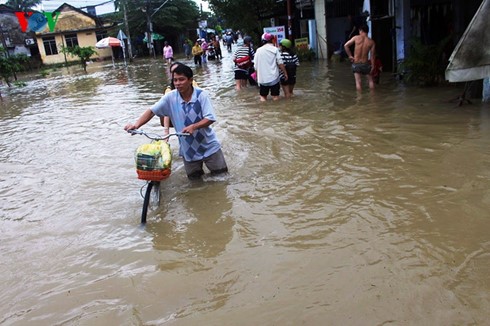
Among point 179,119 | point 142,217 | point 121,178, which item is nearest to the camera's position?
point 142,217

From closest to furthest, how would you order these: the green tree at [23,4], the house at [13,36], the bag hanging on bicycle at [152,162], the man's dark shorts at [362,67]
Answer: the bag hanging on bicycle at [152,162] → the man's dark shorts at [362,67] → the house at [13,36] → the green tree at [23,4]

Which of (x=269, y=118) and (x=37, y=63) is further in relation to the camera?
(x=37, y=63)

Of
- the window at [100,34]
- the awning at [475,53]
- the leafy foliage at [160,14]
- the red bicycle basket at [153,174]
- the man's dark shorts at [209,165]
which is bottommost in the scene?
the man's dark shorts at [209,165]

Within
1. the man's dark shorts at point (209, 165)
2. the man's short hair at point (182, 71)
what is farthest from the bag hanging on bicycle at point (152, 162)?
the man's dark shorts at point (209, 165)

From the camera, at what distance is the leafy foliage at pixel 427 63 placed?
9.82m

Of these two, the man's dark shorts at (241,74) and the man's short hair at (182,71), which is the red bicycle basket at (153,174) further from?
the man's dark shorts at (241,74)

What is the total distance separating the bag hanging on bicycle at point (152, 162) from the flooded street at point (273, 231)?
587mm

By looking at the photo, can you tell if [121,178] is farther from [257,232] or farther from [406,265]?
[406,265]

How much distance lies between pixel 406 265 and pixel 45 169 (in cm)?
575

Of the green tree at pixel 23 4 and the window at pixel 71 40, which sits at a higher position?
the green tree at pixel 23 4

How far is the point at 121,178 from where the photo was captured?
607 cm

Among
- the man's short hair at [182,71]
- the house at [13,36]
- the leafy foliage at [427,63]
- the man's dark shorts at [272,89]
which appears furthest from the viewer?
the house at [13,36]

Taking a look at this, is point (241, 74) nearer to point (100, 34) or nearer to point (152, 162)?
point (152, 162)

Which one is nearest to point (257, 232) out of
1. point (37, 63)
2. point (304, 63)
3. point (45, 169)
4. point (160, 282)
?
point (160, 282)
